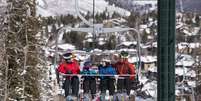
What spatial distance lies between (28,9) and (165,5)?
53.0ft

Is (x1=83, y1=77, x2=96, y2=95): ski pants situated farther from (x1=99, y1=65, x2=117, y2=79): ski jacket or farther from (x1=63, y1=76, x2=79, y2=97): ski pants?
(x1=99, y1=65, x2=117, y2=79): ski jacket

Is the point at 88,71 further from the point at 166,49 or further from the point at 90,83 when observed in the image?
the point at 166,49

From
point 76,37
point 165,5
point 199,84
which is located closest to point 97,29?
point 165,5

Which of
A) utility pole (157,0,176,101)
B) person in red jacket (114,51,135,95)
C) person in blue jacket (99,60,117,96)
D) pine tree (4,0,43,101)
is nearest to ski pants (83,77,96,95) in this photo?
person in blue jacket (99,60,117,96)

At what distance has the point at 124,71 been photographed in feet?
26.2

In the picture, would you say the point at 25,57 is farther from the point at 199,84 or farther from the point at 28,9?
the point at 199,84

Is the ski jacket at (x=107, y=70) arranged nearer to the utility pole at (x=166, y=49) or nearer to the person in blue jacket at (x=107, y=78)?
the person in blue jacket at (x=107, y=78)

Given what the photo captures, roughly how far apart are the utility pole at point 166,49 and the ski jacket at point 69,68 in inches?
220

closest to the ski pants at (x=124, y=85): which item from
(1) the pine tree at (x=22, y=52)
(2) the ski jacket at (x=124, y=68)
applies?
(2) the ski jacket at (x=124, y=68)

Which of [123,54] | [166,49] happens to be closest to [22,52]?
[123,54]

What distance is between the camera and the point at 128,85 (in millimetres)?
8203

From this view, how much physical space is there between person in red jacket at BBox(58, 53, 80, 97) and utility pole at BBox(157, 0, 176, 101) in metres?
5.48

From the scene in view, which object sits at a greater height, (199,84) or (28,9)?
(28,9)

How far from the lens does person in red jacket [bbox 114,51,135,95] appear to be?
7.88 m
